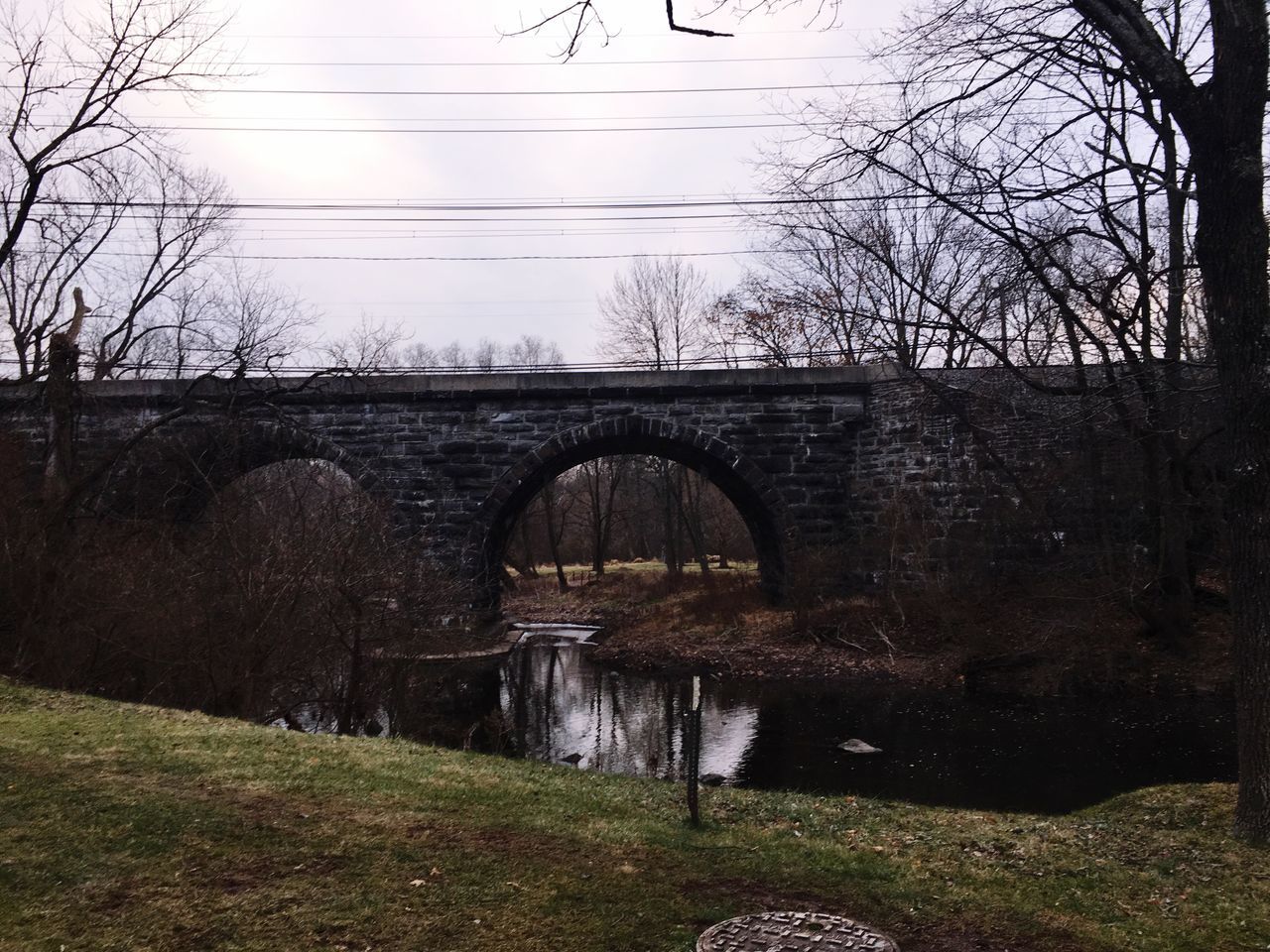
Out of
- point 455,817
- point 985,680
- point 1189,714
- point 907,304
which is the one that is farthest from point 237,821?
point 907,304

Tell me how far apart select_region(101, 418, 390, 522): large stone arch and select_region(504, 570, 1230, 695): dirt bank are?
25.5 feet

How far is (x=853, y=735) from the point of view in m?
13.5

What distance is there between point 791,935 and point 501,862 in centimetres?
149

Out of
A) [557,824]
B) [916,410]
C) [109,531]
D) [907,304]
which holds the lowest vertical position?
[557,824]

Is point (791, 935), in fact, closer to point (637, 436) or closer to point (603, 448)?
point (637, 436)

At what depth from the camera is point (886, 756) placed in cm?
1209

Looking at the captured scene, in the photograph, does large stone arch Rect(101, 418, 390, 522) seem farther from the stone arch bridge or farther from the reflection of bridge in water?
the reflection of bridge in water

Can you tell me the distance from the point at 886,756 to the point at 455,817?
7.77 metres

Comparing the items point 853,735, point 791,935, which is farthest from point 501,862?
point 853,735

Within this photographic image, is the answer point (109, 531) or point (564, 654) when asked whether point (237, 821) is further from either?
point (564, 654)

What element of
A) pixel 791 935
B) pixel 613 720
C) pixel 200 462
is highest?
pixel 200 462

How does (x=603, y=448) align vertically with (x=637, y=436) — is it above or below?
below

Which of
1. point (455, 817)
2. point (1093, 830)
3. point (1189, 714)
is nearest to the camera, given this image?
point (455, 817)

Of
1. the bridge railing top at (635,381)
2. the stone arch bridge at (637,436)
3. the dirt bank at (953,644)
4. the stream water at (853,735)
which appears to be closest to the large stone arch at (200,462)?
the stone arch bridge at (637,436)
